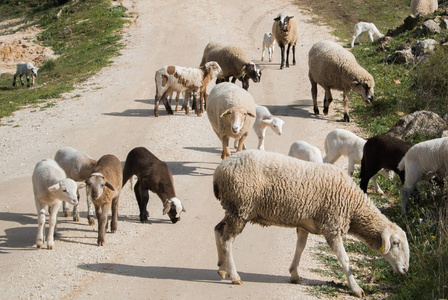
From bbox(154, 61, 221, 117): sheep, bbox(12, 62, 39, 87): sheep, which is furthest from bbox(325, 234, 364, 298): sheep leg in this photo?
bbox(12, 62, 39, 87): sheep

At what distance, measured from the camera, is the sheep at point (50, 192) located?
9766 millimetres

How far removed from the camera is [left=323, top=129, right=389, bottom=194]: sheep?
12.5 m

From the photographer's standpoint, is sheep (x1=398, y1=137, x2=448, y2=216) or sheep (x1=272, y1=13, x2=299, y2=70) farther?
sheep (x1=272, y1=13, x2=299, y2=70)

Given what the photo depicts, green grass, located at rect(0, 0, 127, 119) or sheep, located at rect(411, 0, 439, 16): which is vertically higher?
sheep, located at rect(411, 0, 439, 16)

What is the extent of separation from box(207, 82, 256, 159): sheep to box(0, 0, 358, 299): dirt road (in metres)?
0.96

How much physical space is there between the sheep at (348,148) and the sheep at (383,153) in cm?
87

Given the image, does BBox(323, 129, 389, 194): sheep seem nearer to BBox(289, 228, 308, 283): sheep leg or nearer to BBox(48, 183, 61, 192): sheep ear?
BBox(289, 228, 308, 283): sheep leg

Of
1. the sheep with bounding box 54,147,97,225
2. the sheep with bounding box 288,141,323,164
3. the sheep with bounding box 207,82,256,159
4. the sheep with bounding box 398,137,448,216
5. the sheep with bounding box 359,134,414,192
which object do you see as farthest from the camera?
the sheep with bounding box 207,82,256,159

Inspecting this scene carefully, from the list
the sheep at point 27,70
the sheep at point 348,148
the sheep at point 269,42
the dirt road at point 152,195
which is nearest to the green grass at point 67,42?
the sheep at point 27,70

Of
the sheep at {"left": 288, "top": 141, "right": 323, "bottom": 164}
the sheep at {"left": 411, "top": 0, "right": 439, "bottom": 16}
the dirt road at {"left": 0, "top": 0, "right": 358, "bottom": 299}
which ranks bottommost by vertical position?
the dirt road at {"left": 0, "top": 0, "right": 358, "bottom": 299}

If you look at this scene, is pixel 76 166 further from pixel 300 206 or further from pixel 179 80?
pixel 179 80

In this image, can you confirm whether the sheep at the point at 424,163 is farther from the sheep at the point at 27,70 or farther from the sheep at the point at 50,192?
the sheep at the point at 27,70

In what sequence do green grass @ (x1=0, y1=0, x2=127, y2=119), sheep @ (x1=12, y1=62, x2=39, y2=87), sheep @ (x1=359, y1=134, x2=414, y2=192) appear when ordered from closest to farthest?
sheep @ (x1=359, y1=134, x2=414, y2=192)
green grass @ (x1=0, y1=0, x2=127, y2=119)
sheep @ (x1=12, y1=62, x2=39, y2=87)

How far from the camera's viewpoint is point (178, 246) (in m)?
9.99
